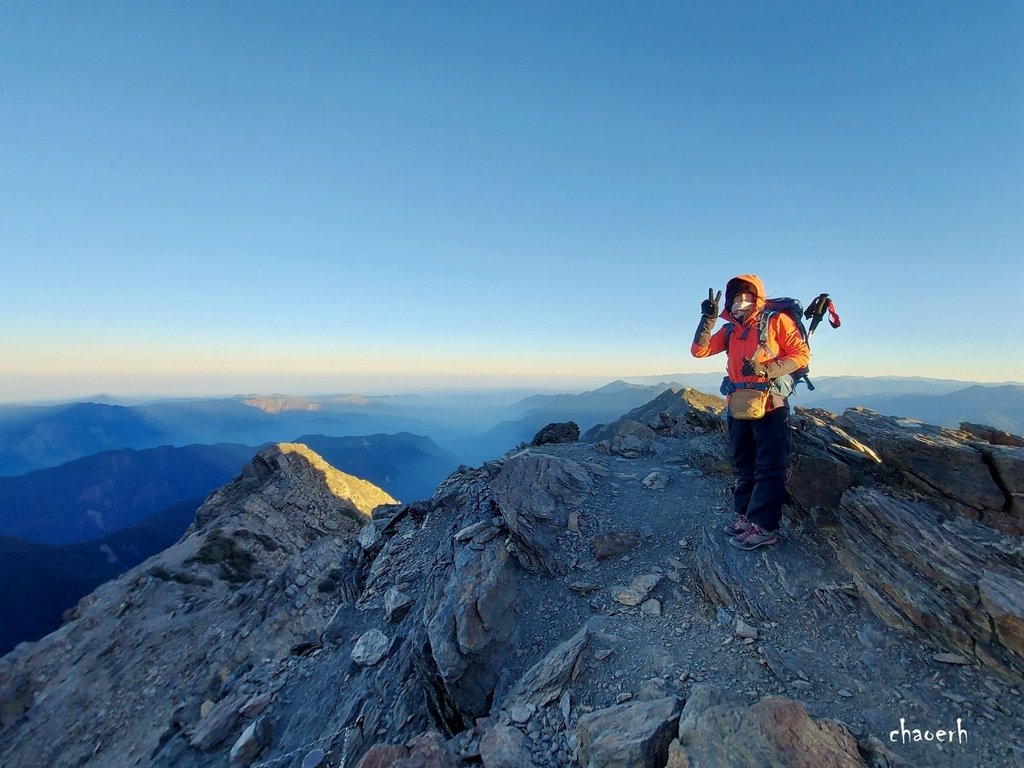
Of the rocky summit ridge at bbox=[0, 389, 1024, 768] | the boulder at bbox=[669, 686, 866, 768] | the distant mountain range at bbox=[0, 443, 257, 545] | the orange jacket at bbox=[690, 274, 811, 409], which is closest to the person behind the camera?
the boulder at bbox=[669, 686, 866, 768]

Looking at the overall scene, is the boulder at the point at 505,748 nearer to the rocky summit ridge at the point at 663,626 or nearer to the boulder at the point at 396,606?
the rocky summit ridge at the point at 663,626

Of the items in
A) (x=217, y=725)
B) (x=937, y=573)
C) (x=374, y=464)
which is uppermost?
(x=937, y=573)

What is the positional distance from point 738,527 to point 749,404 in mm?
3030

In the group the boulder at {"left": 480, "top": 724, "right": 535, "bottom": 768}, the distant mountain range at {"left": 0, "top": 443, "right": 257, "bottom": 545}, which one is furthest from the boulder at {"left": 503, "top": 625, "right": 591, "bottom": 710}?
the distant mountain range at {"left": 0, "top": 443, "right": 257, "bottom": 545}

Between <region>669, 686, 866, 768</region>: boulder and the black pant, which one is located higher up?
the black pant

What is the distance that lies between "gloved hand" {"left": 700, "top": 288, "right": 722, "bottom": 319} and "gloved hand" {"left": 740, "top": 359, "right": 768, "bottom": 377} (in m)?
1.53

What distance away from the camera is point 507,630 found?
28.8 feet

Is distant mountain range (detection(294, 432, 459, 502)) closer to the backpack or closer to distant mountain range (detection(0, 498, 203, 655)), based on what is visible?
distant mountain range (detection(0, 498, 203, 655))

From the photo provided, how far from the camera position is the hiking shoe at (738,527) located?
8.95 metres

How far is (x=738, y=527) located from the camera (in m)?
9.07

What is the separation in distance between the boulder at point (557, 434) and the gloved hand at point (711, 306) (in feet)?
38.4

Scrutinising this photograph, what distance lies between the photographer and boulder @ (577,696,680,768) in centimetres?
515

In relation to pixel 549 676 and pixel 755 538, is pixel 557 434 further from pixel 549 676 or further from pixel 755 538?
pixel 549 676

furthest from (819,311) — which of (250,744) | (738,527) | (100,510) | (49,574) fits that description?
(100,510)
